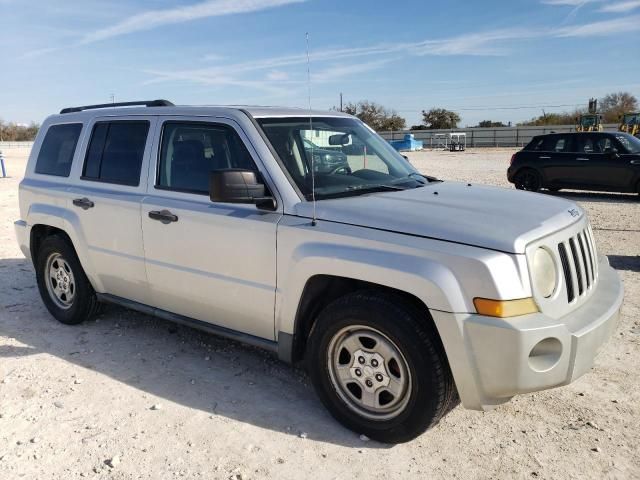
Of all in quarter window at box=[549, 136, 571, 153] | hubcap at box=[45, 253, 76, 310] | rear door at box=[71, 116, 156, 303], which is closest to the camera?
rear door at box=[71, 116, 156, 303]

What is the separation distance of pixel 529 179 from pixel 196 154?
42.4ft

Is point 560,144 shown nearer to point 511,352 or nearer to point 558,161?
point 558,161

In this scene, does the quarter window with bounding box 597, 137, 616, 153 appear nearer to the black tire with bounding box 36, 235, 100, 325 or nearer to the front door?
the front door

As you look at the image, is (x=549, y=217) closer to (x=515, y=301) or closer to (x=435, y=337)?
(x=515, y=301)

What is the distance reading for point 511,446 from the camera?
3.29m

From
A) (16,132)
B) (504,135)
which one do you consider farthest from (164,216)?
(16,132)

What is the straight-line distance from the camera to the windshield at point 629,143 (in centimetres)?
1395

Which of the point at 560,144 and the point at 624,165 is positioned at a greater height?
the point at 560,144

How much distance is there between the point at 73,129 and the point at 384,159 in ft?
9.44

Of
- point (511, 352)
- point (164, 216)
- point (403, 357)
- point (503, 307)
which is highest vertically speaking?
point (164, 216)

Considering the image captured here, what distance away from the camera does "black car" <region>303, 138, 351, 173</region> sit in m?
3.99

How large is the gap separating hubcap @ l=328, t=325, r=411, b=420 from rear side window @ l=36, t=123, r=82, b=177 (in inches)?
127

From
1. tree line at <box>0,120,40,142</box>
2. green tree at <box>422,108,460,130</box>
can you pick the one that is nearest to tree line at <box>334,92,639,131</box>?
green tree at <box>422,108,460,130</box>

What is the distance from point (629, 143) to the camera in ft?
46.2
